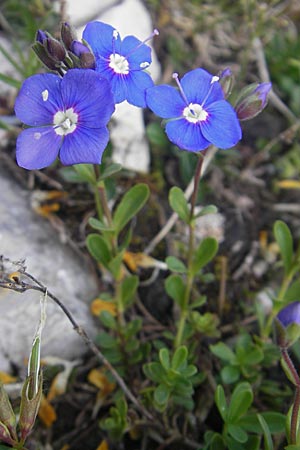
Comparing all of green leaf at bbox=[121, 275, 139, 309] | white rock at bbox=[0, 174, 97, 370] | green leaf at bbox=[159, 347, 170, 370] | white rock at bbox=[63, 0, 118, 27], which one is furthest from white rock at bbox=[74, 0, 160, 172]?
green leaf at bbox=[159, 347, 170, 370]

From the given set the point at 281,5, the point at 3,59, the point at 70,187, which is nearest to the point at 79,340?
the point at 70,187

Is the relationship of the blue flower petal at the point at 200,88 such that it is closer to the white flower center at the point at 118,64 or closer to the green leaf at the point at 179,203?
the white flower center at the point at 118,64

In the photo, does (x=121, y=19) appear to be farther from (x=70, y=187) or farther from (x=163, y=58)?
(x=70, y=187)

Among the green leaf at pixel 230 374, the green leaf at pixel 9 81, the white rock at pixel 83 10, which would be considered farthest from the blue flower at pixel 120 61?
the white rock at pixel 83 10

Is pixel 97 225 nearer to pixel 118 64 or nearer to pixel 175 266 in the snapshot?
pixel 175 266

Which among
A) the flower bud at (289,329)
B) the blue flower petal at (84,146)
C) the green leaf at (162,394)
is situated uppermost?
the blue flower petal at (84,146)
